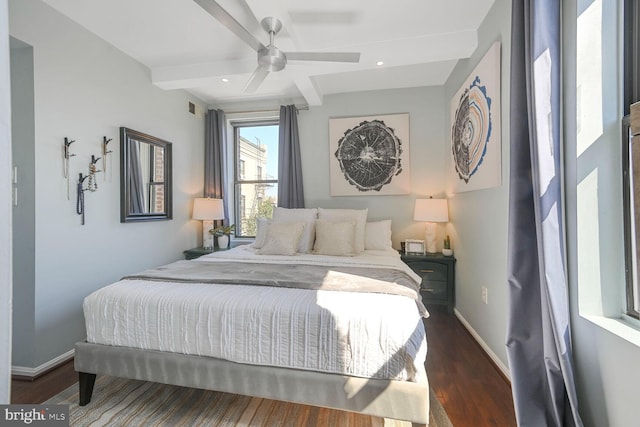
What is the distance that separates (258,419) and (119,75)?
3.11m

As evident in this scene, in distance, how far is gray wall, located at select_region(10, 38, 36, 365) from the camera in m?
1.98

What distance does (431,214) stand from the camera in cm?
319

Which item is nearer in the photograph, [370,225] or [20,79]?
[20,79]

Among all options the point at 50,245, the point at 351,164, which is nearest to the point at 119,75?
the point at 50,245

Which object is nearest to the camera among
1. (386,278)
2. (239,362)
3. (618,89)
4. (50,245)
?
(618,89)

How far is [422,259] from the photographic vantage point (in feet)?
10.1

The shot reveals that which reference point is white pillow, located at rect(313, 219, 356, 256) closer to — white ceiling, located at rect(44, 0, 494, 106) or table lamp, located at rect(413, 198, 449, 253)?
table lamp, located at rect(413, 198, 449, 253)

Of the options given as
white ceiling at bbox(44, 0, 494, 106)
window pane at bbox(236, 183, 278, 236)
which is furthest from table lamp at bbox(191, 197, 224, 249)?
white ceiling at bbox(44, 0, 494, 106)

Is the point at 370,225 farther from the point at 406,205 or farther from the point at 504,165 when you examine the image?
the point at 504,165

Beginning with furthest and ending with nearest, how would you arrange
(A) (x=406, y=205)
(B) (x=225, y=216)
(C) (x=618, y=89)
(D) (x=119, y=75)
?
1. (B) (x=225, y=216)
2. (A) (x=406, y=205)
3. (D) (x=119, y=75)
4. (C) (x=618, y=89)

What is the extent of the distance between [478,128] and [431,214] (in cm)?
110

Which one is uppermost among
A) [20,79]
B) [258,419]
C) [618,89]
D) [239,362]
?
[20,79]

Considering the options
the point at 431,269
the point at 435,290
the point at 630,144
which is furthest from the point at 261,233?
the point at 630,144

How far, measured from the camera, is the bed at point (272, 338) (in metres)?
1.33
